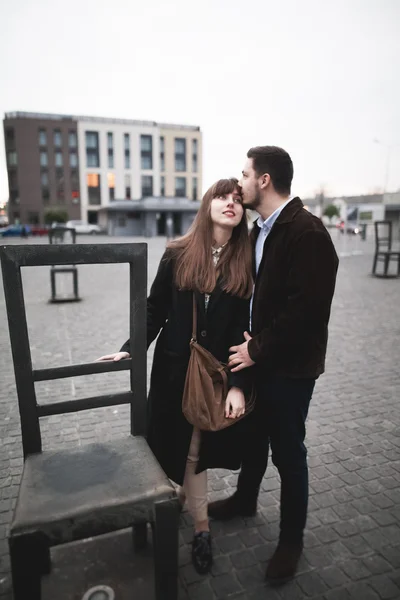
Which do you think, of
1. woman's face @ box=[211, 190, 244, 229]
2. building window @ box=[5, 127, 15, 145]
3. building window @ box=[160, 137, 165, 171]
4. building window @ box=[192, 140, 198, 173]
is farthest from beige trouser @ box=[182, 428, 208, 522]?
building window @ box=[5, 127, 15, 145]

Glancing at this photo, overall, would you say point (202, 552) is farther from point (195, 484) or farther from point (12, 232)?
point (12, 232)

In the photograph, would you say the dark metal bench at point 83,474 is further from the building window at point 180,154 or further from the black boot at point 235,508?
the building window at point 180,154

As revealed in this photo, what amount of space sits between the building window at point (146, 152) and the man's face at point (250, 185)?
6209cm

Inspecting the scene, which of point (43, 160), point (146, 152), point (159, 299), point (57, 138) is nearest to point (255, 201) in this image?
point (159, 299)

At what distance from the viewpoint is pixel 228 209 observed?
215 cm

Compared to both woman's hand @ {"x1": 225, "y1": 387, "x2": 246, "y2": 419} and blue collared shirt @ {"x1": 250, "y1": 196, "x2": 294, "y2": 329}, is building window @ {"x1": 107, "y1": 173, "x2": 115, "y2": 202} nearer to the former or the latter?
blue collared shirt @ {"x1": 250, "y1": 196, "x2": 294, "y2": 329}

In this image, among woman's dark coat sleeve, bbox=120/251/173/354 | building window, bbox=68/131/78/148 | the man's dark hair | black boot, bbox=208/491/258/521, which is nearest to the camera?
the man's dark hair

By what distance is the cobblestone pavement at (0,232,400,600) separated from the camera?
214 cm

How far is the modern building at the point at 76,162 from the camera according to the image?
192ft

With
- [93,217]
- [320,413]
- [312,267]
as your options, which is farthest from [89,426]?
[93,217]

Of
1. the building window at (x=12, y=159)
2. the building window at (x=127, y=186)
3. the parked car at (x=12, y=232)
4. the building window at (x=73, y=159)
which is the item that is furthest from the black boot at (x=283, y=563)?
the building window at (x=12, y=159)

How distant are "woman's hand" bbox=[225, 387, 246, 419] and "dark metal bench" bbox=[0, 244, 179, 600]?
0.45 m

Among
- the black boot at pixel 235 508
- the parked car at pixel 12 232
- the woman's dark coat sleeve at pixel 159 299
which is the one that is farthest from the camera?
the parked car at pixel 12 232

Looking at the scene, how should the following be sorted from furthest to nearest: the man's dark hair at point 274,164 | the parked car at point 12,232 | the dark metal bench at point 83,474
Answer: the parked car at point 12,232 → the man's dark hair at point 274,164 → the dark metal bench at point 83,474
